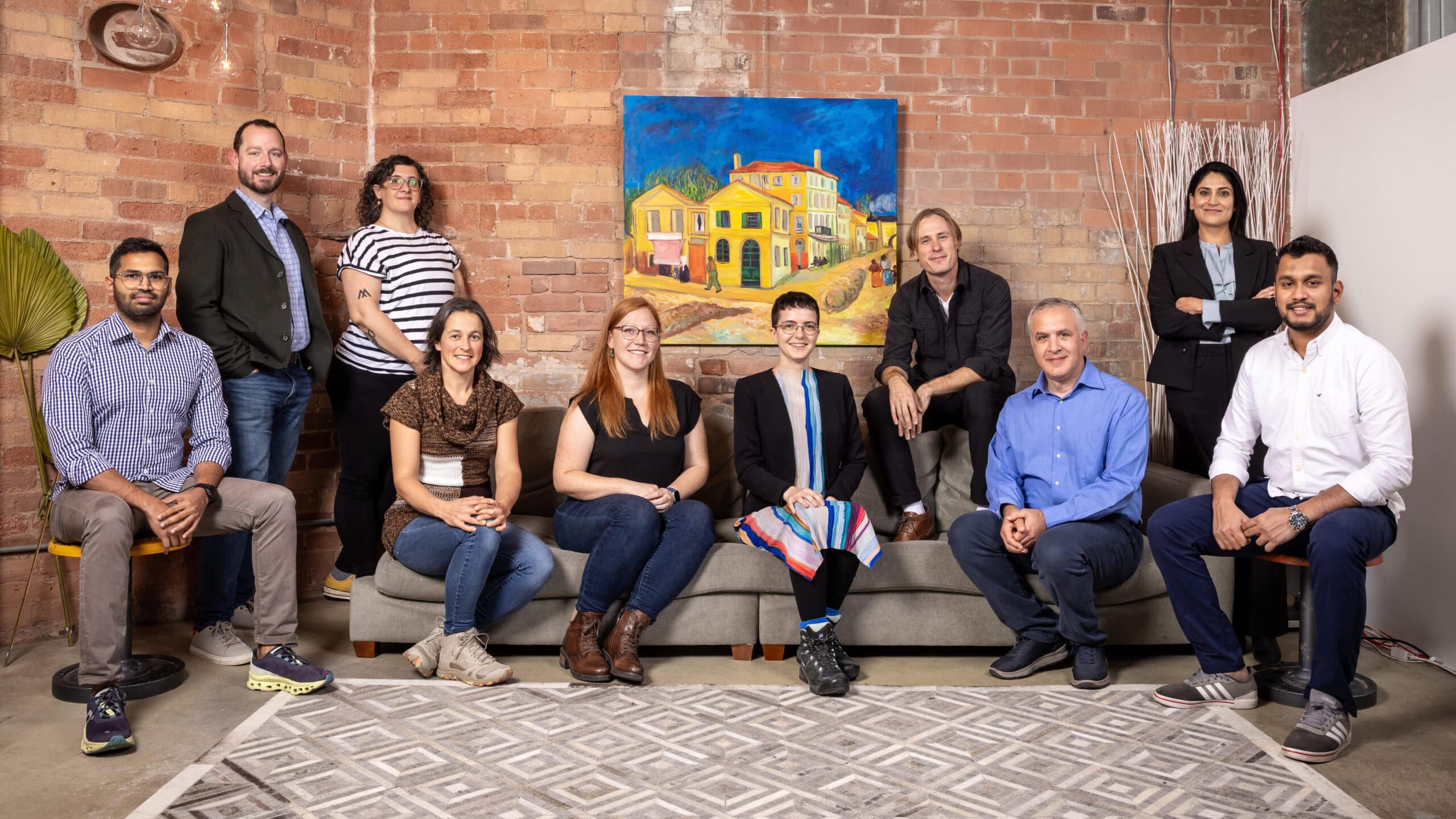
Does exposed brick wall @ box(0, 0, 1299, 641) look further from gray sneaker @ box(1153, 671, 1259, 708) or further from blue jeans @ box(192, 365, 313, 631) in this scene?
gray sneaker @ box(1153, 671, 1259, 708)

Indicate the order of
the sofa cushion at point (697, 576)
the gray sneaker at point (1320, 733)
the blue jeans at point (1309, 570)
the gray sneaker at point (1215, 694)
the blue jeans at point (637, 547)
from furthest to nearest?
the sofa cushion at point (697, 576) < the blue jeans at point (637, 547) < the gray sneaker at point (1215, 694) < the blue jeans at point (1309, 570) < the gray sneaker at point (1320, 733)

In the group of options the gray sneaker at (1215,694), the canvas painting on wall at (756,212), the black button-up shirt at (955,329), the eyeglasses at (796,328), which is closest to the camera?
the gray sneaker at (1215,694)

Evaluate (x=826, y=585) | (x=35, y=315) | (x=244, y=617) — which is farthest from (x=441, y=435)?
(x=35, y=315)

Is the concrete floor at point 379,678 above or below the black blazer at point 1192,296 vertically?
below

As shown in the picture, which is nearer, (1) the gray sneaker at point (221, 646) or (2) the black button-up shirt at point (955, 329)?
(1) the gray sneaker at point (221, 646)

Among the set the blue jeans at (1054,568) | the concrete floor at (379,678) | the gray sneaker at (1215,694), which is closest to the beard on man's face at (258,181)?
the concrete floor at (379,678)

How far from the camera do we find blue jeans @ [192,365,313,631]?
329 cm

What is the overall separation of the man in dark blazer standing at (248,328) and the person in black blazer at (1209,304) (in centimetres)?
307

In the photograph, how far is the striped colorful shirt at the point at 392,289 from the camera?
368cm

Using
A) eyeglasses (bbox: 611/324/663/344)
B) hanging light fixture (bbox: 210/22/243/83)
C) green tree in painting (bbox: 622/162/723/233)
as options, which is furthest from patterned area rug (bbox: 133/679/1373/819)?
hanging light fixture (bbox: 210/22/243/83)

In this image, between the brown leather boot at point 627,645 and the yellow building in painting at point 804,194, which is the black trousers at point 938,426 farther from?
the brown leather boot at point 627,645

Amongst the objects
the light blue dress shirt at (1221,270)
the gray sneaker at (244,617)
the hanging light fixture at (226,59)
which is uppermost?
the hanging light fixture at (226,59)

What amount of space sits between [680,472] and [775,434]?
350 millimetres

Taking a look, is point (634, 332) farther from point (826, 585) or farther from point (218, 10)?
point (218, 10)
